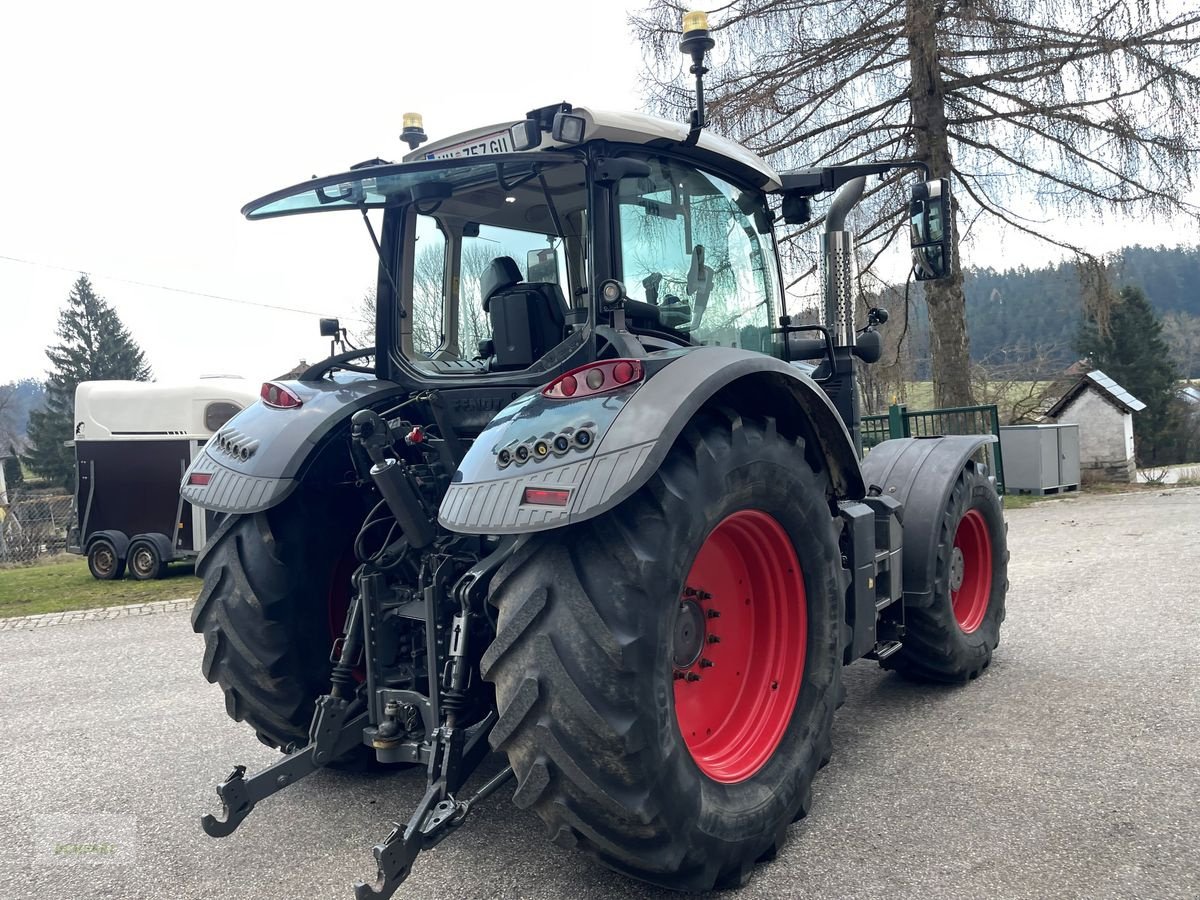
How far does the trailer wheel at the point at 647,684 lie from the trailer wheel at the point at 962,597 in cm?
147

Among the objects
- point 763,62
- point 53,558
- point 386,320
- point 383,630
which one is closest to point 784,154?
point 763,62

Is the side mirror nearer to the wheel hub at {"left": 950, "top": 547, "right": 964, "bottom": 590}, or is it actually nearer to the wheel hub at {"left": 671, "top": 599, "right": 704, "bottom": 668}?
the wheel hub at {"left": 950, "top": 547, "right": 964, "bottom": 590}

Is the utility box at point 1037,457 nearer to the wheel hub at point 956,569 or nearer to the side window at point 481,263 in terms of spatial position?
the wheel hub at point 956,569

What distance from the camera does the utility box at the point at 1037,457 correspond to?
1566 centimetres

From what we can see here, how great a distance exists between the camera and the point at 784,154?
12.4 m

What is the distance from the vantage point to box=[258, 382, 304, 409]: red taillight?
336cm

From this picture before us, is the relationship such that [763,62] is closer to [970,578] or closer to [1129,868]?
[970,578]

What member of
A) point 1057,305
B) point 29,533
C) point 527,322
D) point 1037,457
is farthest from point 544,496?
point 29,533

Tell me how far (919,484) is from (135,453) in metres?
10.2

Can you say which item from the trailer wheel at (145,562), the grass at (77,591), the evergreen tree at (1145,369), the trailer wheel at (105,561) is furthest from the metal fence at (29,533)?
the evergreen tree at (1145,369)

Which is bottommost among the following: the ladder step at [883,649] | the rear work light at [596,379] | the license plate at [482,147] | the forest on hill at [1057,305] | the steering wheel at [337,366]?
the ladder step at [883,649]

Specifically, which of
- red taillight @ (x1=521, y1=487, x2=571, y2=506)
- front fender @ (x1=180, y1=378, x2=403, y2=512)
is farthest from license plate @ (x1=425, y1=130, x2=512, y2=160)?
red taillight @ (x1=521, y1=487, x2=571, y2=506)

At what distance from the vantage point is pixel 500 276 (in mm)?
3342

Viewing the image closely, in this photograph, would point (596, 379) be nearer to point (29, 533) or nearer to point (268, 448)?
point (268, 448)
